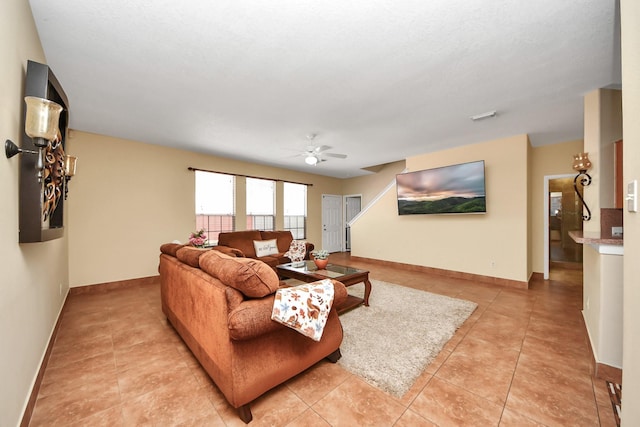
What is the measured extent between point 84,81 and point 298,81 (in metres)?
2.15

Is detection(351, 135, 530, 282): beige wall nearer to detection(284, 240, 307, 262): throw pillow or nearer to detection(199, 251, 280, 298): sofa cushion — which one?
detection(284, 240, 307, 262): throw pillow

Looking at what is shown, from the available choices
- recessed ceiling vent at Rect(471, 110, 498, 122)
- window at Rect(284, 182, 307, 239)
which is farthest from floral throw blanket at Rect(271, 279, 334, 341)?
window at Rect(284, 182, 307, 239)

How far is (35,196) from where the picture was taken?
4.67 feet

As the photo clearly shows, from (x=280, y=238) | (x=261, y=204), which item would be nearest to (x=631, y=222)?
(x=280, y=238)

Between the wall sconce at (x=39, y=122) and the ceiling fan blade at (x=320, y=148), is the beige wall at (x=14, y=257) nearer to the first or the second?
the wall sconce at (x=39, y=122)

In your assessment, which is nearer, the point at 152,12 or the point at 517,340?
the point at 152,12

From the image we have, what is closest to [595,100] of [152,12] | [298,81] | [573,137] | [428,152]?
[573,137]

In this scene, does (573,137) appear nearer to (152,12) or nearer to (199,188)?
(152,12)

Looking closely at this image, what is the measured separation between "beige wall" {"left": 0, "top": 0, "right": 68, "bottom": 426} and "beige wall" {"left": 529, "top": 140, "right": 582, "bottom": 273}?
20.6 ft

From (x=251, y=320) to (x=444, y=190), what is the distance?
14.7 feet

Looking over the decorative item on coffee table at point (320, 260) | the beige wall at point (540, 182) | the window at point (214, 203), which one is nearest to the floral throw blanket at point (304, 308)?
the decorative item on coffee table at point (320, 260)

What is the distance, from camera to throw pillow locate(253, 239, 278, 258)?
493 centimetres

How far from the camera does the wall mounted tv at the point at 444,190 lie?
4.38 meters

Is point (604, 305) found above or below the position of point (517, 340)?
above
